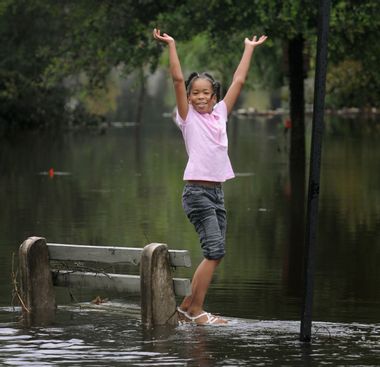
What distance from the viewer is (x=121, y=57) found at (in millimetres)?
32562

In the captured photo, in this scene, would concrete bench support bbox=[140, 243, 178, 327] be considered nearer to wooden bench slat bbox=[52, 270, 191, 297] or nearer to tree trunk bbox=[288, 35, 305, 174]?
wooden bench slat bbox=[52, 270, 191, 297]

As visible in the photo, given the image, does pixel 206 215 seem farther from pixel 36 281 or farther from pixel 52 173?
pixel 52 173

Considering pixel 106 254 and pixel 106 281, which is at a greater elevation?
pixel 106 254

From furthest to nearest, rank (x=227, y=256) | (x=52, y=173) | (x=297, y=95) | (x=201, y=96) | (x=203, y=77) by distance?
(x=297, y=95) < (x=52, y=173) < (x=227, y=256) < (x=203, y=77) < (x=201, y=96)

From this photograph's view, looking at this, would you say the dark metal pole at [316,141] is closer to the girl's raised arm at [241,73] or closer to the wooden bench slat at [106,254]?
the wooden bench slat at [106,254]

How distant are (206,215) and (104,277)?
93 cm

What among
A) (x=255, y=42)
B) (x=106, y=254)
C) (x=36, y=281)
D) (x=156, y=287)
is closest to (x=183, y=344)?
(x=156, y=287)

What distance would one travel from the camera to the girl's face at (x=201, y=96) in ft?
33.6

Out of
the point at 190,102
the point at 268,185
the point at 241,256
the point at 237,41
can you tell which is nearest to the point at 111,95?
the point at 237,41

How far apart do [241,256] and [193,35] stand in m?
16.8

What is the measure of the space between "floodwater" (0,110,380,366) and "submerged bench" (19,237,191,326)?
0.51ft

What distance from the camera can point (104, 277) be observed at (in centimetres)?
1049

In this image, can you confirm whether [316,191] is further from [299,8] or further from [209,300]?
[299,8]

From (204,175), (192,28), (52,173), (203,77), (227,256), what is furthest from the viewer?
(192,28)
